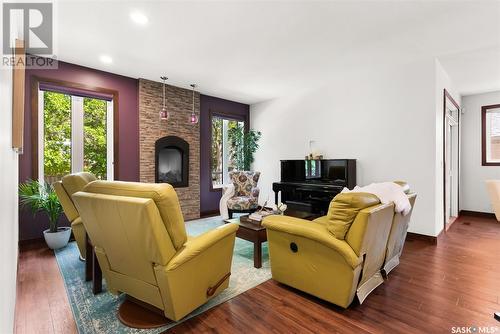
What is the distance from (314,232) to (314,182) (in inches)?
113

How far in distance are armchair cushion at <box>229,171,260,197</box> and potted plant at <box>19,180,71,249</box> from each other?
9.17 ft

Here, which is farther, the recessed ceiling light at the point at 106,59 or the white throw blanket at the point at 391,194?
the recessed ceiling light at the point at 106,59

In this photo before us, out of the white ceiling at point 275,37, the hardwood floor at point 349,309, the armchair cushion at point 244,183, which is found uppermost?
the white ceiling at point 275,37

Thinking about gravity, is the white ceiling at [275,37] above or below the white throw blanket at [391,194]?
above

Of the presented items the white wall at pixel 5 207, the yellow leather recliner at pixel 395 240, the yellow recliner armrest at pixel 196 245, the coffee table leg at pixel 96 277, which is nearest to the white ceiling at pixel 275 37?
the white wall at pixel 5 207

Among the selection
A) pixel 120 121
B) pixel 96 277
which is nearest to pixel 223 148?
pixel 120 121

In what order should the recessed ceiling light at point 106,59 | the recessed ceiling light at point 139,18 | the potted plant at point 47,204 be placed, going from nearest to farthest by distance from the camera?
1. the recessed ceiling light at point 139,18
2. the potted plant at point 47,204
3. the recessed ceiling light at point 106,59

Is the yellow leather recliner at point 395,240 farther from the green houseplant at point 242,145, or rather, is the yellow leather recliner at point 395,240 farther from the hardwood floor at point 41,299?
Answer: the green houseplant at point 242,145

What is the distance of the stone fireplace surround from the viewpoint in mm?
4504

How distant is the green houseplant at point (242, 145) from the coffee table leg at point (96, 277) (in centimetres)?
418

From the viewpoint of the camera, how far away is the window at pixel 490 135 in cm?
515

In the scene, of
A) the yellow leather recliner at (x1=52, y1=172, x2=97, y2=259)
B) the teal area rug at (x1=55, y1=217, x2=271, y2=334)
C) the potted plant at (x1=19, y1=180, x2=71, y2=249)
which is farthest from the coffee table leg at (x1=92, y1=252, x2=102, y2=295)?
the potted plant at (x1=19, y1=180, x2=71, y2=249)

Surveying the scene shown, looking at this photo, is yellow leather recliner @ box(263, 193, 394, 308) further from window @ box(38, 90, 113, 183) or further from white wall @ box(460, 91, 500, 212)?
white wall @ box(460, 91, 500, 212)

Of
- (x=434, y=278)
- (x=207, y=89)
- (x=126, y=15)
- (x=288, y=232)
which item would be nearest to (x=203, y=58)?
(x=126, y=15)
